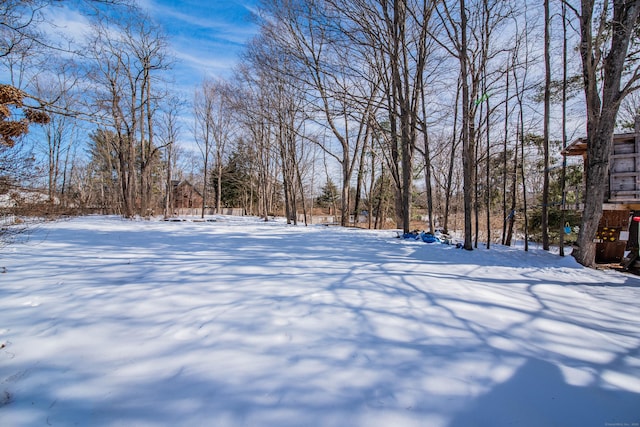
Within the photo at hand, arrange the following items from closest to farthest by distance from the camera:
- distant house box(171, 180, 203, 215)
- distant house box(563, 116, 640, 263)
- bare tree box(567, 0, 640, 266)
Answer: bare tree box(567, 0, 640, 266) → distant house box(563, 116, 640, 263) → distant house box(171, 180, 203, 215)

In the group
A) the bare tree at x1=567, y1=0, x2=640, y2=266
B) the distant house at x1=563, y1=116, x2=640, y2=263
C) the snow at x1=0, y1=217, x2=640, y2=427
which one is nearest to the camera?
the snow at x1=0, y1=217, x2=640, y2=427

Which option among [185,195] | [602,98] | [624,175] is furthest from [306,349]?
[185,195]

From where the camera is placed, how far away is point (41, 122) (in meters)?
4.38

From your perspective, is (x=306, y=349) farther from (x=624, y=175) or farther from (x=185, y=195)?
(x=185, y=195)

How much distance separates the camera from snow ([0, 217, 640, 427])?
153 centimetres

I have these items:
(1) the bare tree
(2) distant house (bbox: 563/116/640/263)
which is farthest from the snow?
(2) distant house (bbox: 563/116/640/263)

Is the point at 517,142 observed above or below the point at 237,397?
above

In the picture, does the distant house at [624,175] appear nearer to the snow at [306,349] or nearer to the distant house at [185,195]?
the snow at [306,349]

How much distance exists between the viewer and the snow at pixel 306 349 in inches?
60.3

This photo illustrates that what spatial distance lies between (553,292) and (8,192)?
6.96m

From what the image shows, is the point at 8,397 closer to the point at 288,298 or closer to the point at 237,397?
the point at 237,397

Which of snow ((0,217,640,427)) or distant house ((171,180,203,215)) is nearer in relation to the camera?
snow ((0,217,640,427))

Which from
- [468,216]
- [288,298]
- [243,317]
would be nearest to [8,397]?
[243,317]

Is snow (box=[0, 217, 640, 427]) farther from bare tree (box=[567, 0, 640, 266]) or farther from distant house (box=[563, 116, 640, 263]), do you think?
distant house (box=[563, 116, 640, 263])
